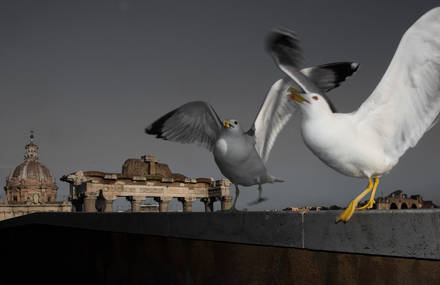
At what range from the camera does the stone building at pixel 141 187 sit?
20.3m

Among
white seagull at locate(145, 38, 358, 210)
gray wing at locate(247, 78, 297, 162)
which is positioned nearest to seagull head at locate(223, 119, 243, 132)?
white seagull at locate(145, 38, 358, 210)

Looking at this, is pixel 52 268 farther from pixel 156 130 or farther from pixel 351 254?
pixel 351 254

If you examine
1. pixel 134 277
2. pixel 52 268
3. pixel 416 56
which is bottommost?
pixel 52 268

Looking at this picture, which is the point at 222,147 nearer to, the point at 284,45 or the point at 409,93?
the point at 284,45

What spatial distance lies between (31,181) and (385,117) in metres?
72.9

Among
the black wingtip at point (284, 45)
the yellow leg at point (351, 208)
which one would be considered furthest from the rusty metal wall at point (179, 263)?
the black wingtip at point (284, 45)

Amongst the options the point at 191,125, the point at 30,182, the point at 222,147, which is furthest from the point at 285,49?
the point at 30,182

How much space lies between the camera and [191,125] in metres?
3.89

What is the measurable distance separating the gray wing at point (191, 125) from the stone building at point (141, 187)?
17.0 m

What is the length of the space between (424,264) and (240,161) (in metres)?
1.65

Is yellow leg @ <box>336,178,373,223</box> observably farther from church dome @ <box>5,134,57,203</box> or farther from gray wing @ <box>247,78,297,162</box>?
church dome @ <box>5,134,57,203</box>

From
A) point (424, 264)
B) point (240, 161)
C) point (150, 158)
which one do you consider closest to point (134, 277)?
point (240, 161)

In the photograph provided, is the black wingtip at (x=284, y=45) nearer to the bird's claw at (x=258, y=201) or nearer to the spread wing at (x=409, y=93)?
the spread wing at (x=409, y=93)

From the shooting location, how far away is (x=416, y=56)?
72.5 inches
